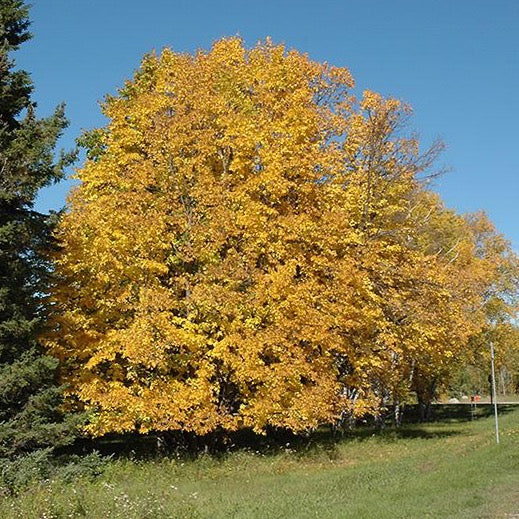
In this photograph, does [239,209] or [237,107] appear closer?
[239,209]

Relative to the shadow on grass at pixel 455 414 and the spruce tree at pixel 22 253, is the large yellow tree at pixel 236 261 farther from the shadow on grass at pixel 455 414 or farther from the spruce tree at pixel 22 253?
the shadow on grass at pixel 455 414

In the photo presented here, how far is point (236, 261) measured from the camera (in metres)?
20.1

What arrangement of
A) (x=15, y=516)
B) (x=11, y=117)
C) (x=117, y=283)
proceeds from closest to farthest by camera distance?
(x=15, y=516)
(x=11, y=117)
(x=117, y=283)

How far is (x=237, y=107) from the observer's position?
22969mm

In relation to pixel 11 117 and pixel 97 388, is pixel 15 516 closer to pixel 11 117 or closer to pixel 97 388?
pixel 97 388

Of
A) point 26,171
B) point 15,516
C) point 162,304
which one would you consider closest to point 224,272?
point 162,304

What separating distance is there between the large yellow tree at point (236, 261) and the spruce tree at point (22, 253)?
2.09 metres

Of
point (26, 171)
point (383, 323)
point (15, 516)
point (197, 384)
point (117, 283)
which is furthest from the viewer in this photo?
point (383, 323)

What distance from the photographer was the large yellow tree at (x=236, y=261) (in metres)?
19.3

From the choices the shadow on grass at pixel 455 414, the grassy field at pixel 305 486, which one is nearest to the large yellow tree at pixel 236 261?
the grassy field at pixel 305 486

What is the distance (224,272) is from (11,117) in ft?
24.8

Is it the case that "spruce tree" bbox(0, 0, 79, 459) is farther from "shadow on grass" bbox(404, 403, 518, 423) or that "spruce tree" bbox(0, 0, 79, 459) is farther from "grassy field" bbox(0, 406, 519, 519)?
"shadow on grass" bbox(404, 403, 518, 423)

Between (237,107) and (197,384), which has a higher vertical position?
(237,107)

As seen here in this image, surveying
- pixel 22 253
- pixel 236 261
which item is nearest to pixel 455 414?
pixel 236 261
